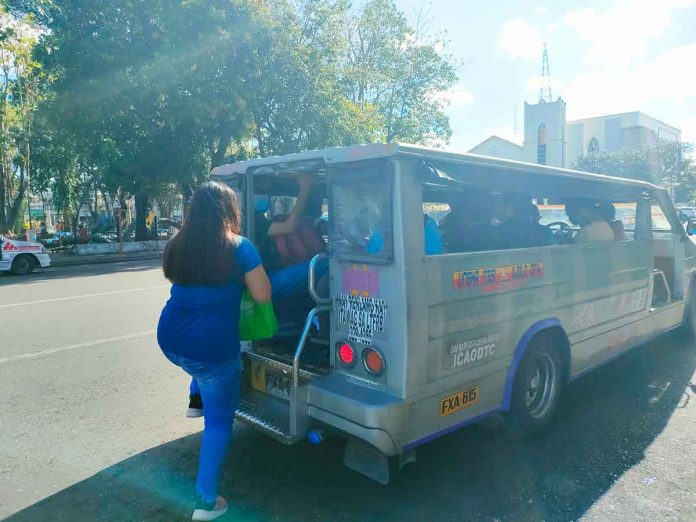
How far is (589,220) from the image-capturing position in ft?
17.4

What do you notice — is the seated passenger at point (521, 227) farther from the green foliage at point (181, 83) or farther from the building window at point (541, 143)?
the building window at point (541, 143)

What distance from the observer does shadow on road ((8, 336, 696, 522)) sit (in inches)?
123

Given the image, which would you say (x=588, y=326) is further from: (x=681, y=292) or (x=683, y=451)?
(x=681, y=292)

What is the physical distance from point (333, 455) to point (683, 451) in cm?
261

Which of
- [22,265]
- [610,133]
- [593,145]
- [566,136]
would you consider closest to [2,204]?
[22,265]

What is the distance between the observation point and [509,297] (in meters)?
3.51

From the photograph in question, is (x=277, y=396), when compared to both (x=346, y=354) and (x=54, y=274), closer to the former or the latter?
(x=346, y=354)

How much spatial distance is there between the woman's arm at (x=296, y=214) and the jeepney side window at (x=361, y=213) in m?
0.80

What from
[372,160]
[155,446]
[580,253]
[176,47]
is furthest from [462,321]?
[176,47]

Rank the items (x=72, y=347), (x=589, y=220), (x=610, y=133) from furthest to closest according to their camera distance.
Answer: (x=610, y=133) < (x=72, y=347) < (x=589, y=220)

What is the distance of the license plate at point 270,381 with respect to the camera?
11.4 feet

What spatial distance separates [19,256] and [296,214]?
1533cm

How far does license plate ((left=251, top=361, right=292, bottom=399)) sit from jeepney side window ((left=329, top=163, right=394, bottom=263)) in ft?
3.08

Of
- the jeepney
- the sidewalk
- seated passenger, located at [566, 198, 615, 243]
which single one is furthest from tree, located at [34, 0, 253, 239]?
the jeepney
